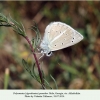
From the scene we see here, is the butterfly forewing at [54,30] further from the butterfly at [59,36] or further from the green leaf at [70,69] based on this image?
the green leaf at [70,69]

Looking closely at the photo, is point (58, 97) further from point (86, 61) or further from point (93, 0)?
point (93, 0)

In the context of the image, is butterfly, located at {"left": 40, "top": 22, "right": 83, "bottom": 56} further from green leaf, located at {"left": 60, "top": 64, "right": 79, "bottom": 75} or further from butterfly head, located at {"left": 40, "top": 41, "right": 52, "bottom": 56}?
green leaf, located at {"left": 60, "top": 64, "right": 79, "bottom": 75}

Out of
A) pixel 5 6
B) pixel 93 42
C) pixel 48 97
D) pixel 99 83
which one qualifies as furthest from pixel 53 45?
pixel 5 6

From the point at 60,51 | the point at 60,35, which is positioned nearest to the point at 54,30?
the point at 60,35

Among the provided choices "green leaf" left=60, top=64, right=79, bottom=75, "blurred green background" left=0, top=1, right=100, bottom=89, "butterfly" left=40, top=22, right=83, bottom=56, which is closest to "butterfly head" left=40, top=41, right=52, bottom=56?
"butterfly" left=40, top=22, right=83, bottom=56

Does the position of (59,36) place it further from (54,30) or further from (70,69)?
(70,69)

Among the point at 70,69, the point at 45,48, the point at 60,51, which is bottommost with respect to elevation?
the point at 70,69
